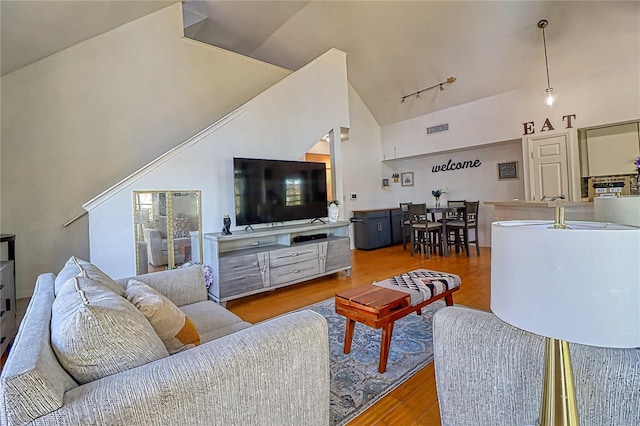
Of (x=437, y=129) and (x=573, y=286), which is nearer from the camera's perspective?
(x=573, y=286)

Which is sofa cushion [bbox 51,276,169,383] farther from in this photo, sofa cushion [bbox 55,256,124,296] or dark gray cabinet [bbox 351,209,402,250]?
dark gray cabinet [bbox 351,209,402,250]


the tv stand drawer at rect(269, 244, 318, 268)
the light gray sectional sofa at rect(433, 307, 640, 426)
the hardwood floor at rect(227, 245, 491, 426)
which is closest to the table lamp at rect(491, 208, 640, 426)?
the light gray sectional sofa at rect(433, 307, 640, 426)

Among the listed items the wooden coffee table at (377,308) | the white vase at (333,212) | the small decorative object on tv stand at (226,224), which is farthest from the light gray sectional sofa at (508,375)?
the white vase at (333,212)

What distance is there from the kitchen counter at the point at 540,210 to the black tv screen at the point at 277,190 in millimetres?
2865

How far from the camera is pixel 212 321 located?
1.82 meters

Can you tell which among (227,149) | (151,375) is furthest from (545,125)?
(151,375)

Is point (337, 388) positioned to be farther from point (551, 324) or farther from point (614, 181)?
point (614, 181)

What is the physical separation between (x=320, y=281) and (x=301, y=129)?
7.60 feet


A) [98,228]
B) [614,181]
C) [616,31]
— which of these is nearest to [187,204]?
[98,228]

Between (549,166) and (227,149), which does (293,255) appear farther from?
(549,166)

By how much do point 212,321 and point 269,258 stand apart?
1813 mm

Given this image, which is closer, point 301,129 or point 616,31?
point 616,31

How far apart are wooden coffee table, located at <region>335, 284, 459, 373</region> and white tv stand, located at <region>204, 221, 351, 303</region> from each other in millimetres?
1547

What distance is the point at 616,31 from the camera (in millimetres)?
4172
